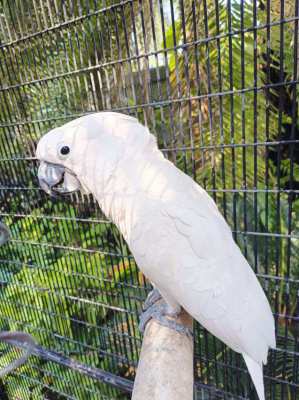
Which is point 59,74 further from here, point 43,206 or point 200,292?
point 200,292

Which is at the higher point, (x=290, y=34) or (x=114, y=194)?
(x=290, y=34)

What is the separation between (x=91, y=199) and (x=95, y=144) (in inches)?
16.2

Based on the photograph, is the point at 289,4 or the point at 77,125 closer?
the point at 77,125

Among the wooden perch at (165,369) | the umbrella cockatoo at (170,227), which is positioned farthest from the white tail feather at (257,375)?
the wooden perch at (165,369)

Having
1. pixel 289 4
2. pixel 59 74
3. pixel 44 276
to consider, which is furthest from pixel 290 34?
pixel 44 276

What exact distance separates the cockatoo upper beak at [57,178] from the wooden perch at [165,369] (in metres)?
0.39

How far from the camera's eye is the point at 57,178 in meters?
0.81

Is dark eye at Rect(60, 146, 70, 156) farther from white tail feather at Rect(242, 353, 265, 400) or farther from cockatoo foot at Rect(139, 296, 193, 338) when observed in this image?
white tail feather at Rect(242, 353, 265, 400)

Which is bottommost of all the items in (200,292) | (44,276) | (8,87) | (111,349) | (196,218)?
(111,349)

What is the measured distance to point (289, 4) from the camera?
3.50ft

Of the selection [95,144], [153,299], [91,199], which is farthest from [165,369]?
[91,199]

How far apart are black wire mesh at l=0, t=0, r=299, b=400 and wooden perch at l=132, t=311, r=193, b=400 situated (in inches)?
12.1

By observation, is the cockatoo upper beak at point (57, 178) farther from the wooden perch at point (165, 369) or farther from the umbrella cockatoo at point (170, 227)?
the wooden perch at point (165, 369)

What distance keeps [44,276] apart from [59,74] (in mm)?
752
